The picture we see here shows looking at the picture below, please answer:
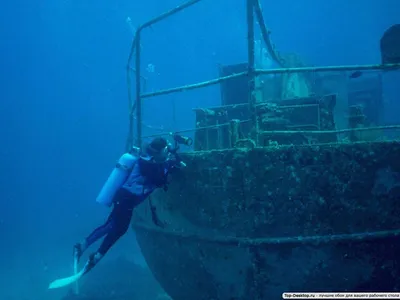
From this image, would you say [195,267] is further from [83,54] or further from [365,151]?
[83,54]

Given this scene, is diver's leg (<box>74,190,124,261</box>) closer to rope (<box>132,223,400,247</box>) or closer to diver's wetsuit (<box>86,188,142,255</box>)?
diver's wetsuit (<box>86,188,142,255</box>)

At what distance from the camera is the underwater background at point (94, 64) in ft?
260

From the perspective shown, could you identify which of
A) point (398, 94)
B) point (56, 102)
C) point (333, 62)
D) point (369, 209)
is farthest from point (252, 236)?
point (56, 102)

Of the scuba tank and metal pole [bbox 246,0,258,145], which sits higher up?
metal pole [bbox 246,0,258,145]

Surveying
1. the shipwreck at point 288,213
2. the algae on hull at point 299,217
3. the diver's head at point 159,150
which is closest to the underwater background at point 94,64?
the diver's head at point 159,150

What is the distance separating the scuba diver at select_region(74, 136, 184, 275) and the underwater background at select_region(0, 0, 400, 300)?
185 feet

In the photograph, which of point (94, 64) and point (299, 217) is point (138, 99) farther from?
point (94, 64)

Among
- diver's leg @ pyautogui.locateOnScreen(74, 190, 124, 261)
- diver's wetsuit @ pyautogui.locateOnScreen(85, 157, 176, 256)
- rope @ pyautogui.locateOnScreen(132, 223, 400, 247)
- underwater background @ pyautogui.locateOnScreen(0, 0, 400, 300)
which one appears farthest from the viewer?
underwater background @ pyautogui.locateOnScreen(0, 0, 400, 300)

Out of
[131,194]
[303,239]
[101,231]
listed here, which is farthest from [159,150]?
[303,239]

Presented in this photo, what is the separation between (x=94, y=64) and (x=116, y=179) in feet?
383

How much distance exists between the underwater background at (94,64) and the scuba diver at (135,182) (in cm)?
5646

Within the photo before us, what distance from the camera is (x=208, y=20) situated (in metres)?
97.9

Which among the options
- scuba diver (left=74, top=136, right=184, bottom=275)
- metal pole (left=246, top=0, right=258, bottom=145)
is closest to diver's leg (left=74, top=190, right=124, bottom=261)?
scuba diver (left=74, top=136, right=184, bottom=275)

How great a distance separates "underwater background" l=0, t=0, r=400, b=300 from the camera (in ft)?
260
